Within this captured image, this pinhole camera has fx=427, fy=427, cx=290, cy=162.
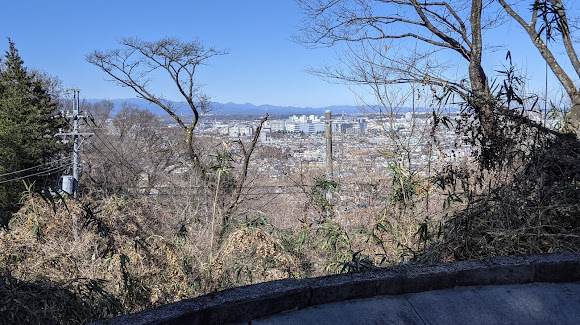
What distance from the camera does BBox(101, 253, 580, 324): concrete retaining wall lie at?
1.55 m

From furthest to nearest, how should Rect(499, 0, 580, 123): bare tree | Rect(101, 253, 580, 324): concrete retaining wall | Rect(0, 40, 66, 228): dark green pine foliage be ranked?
Rect(0, 40, 66, 228): dark green pine foliage < Rect(499, 0, 580, 123): bare tree < Rect(101, 253, 580, 324): concrete retaining wall

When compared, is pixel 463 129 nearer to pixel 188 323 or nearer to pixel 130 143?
pixel 188 323

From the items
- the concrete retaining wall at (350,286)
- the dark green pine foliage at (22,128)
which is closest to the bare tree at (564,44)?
the concrete retaining wall at (350,286)

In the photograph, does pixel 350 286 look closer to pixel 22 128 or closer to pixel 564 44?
pixel 564 44


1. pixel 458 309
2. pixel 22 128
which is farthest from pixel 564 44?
pixel 22 128

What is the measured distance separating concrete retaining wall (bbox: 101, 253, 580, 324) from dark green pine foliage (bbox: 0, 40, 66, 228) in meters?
13.5

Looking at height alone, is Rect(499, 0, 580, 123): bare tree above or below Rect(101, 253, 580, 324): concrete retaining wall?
above

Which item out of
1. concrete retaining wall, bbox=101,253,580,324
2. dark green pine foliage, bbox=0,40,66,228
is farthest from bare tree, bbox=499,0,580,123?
dark green pine foliage, bbox=0,40,66,228

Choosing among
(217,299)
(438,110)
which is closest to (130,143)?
(438,110)

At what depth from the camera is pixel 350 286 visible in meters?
1.83

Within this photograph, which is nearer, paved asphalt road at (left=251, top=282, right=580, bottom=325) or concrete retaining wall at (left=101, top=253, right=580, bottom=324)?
concrete retaining wall at (left=101, top=253, right=580, bottom=324)

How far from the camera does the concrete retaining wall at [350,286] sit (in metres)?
1.55

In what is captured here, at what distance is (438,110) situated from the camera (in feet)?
12.7

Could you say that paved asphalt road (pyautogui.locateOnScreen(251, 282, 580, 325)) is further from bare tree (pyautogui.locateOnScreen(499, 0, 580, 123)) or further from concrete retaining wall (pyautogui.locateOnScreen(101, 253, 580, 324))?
bare tree (pyautogui.locateOnScreen(499, 0, 580, 123))
